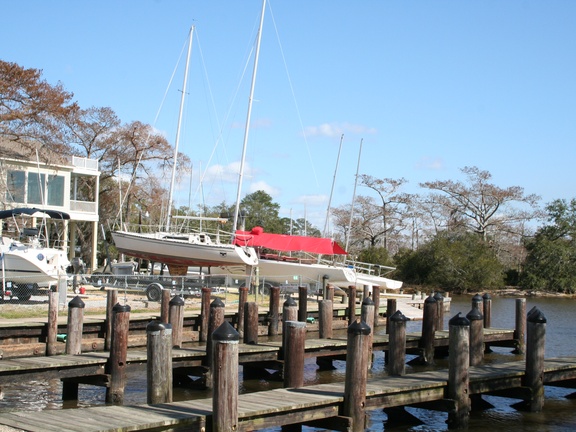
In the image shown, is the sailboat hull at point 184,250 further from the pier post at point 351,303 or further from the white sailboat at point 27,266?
the pier post at point 351,303

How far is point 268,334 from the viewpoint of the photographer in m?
25.0

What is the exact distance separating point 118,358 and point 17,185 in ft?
105

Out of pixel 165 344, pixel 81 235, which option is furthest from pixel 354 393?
pixel 81 235

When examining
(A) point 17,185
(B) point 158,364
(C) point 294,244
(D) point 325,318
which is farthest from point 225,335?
(A) point 17,185

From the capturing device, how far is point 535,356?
15.2 meters

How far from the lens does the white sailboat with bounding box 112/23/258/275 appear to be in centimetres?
3847

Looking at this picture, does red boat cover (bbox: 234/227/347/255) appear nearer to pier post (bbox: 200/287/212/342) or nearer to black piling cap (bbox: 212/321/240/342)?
pier post (bbox: 200/287/212/342)

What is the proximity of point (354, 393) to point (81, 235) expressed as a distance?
154ft

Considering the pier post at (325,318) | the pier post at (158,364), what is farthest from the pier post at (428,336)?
the pier post at (158,364)

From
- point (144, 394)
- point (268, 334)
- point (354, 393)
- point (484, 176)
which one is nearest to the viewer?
point (354, 393)

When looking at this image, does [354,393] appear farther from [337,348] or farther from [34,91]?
[34,91]

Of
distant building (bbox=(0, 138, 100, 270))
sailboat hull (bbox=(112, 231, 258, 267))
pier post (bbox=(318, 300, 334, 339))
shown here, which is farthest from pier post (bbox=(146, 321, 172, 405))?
distant building (bbox=(0, 138, 100, 270))

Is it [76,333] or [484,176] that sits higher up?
[484,176]

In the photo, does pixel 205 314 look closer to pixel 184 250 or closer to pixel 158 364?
pixel 158 364
